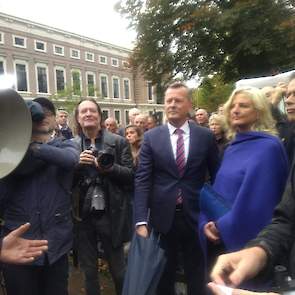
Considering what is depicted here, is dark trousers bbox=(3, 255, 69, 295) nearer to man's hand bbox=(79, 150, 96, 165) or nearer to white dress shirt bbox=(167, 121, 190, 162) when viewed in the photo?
man's hand bbox=(79, 150, 96, 165)

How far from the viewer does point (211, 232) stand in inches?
104

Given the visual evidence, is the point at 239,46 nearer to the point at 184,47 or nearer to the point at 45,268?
the point at 184,47

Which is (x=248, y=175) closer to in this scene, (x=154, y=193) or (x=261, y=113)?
(x=261, y=113)

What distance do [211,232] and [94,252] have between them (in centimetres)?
103

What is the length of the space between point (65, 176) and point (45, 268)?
573 mm

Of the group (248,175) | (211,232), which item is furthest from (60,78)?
(248,175)

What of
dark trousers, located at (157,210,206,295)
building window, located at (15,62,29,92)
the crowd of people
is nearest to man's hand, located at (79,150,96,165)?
the crowd of people

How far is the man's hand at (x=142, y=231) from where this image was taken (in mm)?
2798

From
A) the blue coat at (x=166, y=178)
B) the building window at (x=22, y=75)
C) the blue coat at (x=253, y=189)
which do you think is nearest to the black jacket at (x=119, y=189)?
the blue coat at (x=166, y=178)

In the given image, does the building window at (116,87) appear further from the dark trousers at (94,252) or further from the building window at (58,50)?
the dark trousers at (94,252)

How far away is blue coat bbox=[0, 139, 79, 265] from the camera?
2.40 metres

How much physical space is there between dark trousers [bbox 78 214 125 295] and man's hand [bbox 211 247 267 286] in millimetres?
1747

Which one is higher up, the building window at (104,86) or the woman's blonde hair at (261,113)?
the building window at (104,86)

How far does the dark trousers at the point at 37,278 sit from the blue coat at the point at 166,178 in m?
0.67
